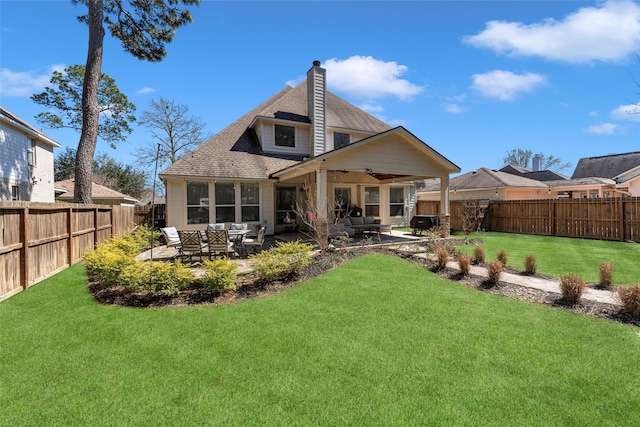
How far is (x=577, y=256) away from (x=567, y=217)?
6.29 meters

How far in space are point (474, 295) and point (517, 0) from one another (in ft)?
35.2

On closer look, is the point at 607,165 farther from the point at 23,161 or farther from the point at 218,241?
the point at 23,161

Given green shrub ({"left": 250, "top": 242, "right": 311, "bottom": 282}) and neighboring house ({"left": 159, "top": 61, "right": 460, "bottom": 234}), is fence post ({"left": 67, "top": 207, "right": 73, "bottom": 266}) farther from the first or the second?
green shrub ({"left": 250, "top": 242, "right": 311, "bottom": 282})

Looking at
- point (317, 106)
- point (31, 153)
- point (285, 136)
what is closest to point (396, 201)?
point (317, 106)

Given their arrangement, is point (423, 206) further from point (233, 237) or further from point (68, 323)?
point (68, 323)

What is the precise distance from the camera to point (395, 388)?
10.4 ft

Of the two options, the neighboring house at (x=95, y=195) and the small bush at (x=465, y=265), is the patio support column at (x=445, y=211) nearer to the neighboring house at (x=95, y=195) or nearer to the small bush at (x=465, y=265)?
the small bush at (x=465, y=265)

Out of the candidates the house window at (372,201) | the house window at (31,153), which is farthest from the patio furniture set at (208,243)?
the house window at (31,153)

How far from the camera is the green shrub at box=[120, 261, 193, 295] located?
5977mm

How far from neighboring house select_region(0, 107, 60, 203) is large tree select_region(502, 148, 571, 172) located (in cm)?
5946

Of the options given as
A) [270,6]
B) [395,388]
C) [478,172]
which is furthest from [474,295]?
[478,172]

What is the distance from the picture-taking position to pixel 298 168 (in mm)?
11617

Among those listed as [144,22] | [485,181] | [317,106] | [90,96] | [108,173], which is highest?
[144,22]

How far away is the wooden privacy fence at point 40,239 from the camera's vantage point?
5.76 meters
